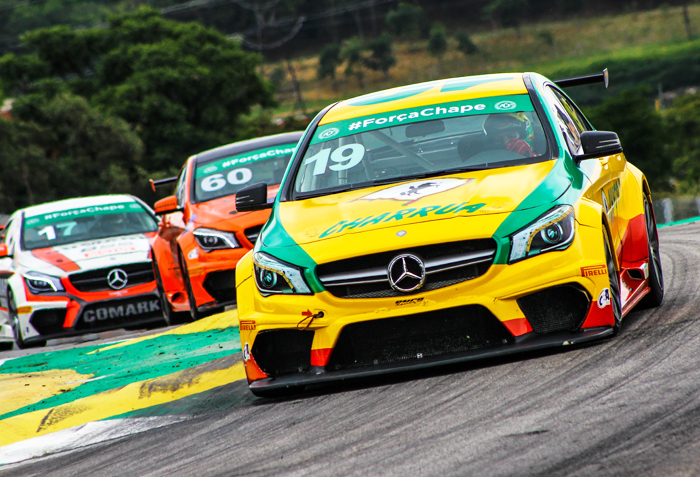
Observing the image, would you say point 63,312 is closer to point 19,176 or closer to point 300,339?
point 300,339

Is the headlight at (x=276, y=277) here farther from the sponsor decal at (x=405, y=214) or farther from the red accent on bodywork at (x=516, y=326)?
the red accent on bodywork at (x=516, y=326)

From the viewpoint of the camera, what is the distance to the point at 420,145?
5.99 metres

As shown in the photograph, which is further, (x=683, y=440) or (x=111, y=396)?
(x=111, y=396)

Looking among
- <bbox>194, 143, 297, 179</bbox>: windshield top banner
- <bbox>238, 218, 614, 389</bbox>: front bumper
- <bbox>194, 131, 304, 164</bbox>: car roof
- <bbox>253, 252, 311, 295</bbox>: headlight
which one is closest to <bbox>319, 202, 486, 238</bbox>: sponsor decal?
<bbox>253, 252, 311, 295</bbox>: headlight

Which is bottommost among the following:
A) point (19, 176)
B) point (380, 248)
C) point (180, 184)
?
point (19, 176)

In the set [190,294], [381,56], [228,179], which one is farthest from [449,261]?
[381,56]

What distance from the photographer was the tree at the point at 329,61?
97.6m

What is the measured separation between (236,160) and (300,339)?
6055 mm

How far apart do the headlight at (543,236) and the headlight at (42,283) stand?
23.9ft

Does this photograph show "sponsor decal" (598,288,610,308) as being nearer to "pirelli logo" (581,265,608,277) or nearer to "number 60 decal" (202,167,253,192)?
"pirelli logo" (581,265,608,277)

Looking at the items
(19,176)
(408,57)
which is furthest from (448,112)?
(408,57)

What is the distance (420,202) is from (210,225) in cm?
501

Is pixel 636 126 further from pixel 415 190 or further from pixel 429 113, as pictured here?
pixel 415 190

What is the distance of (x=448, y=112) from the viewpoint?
6.05m
